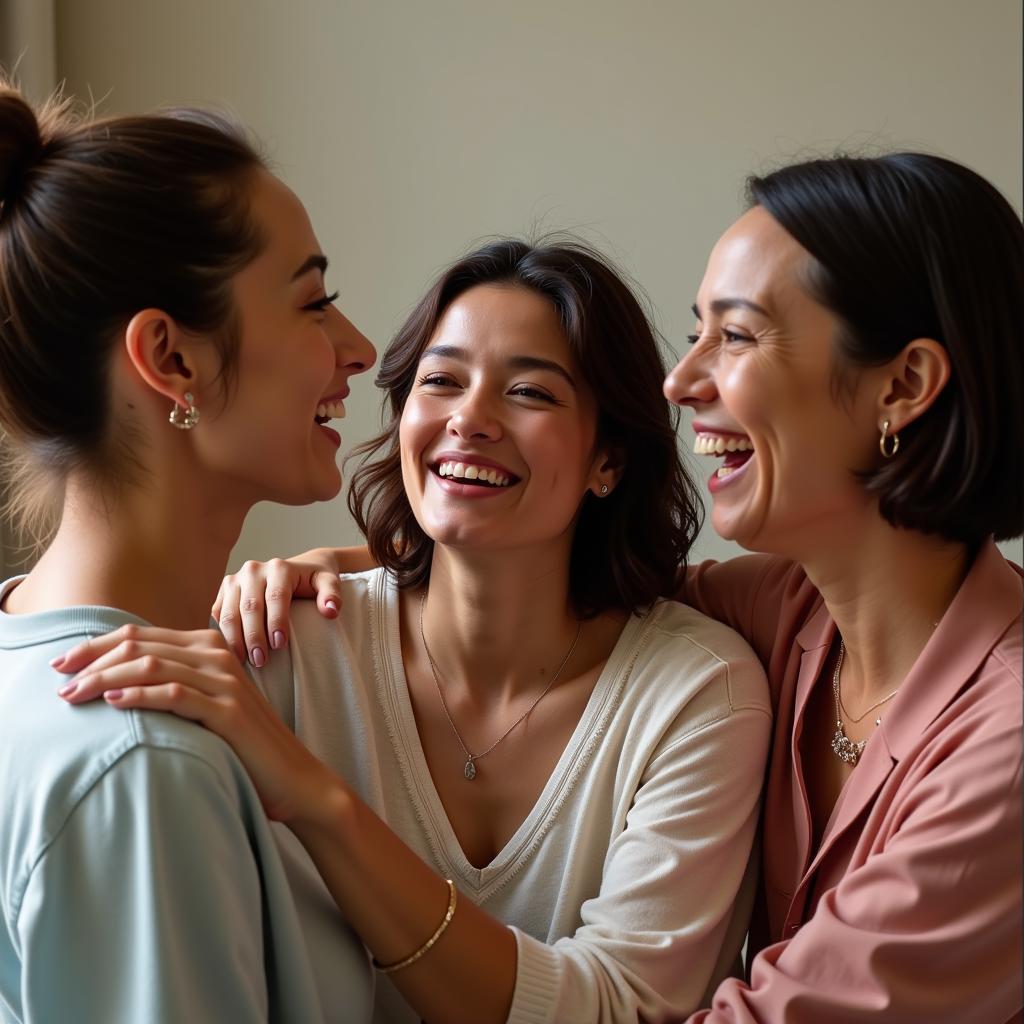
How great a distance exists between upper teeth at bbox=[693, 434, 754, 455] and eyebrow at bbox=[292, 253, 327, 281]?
0.55 m

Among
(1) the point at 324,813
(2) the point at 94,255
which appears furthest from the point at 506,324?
(1) the point at 324,813

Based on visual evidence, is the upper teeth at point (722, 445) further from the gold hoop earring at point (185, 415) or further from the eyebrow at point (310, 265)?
the gold hoop earring at point (185, 415)

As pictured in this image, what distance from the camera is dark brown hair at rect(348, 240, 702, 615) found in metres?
1.90

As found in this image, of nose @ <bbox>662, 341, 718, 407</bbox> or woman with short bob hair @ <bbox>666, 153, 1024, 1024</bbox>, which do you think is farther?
nose @ <bbox>662, 341, 718, 407</bbox>

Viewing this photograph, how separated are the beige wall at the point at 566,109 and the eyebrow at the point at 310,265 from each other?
1.54 metres

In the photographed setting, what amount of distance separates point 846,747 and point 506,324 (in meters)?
0.73

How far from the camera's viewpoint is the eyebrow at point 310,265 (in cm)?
153

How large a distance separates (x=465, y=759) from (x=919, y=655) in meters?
0.62

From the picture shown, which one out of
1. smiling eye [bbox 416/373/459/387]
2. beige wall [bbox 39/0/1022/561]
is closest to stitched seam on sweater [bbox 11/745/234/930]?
smiling eye [bbox 416/373/459/387]

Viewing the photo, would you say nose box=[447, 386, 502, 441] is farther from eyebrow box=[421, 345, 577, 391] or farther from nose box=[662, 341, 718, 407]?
nose box=[662, 341, 718, 407]

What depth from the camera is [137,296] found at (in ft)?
4.53

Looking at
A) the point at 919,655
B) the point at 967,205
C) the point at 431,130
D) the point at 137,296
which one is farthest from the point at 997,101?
the point at 137,296

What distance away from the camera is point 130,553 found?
1431mm

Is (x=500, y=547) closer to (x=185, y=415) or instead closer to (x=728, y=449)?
(x=728, y=449)
